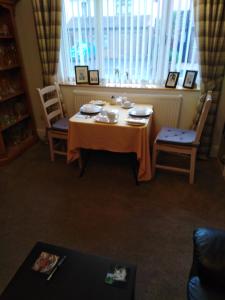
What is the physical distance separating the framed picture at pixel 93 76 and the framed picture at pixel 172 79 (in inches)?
34.7

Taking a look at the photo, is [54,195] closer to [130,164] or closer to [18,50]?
[130,164]

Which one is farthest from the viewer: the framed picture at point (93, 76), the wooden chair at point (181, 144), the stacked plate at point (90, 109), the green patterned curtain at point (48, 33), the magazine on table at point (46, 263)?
the framed picture at point (93, 76)

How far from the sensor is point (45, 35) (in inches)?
103

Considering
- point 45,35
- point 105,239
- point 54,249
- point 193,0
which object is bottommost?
point 105,239

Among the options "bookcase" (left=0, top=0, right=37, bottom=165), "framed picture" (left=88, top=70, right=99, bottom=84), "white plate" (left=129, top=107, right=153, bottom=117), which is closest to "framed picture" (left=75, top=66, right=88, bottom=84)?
"framed picture" (left=88, top=70, right=99, bottom=84)

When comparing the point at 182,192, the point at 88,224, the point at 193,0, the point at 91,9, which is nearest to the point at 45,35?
the point at 91,9

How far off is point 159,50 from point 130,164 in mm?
1377

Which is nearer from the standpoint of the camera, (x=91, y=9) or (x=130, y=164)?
(x=91, y=9)

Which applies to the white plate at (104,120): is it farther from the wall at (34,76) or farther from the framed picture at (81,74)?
the framed picture at (81,74)

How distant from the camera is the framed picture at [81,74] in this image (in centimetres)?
279

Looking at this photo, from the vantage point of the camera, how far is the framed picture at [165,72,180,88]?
8.39ft

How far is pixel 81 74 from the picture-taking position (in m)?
2.82

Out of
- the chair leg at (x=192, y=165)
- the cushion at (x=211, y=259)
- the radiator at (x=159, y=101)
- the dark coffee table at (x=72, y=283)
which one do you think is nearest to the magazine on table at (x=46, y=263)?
the dark coffee table at (x=72, y=283)

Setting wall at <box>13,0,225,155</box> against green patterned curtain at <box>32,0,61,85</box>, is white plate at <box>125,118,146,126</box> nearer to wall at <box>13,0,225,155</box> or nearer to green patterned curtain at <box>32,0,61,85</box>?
wall at <box>13,0,225,155</box>
